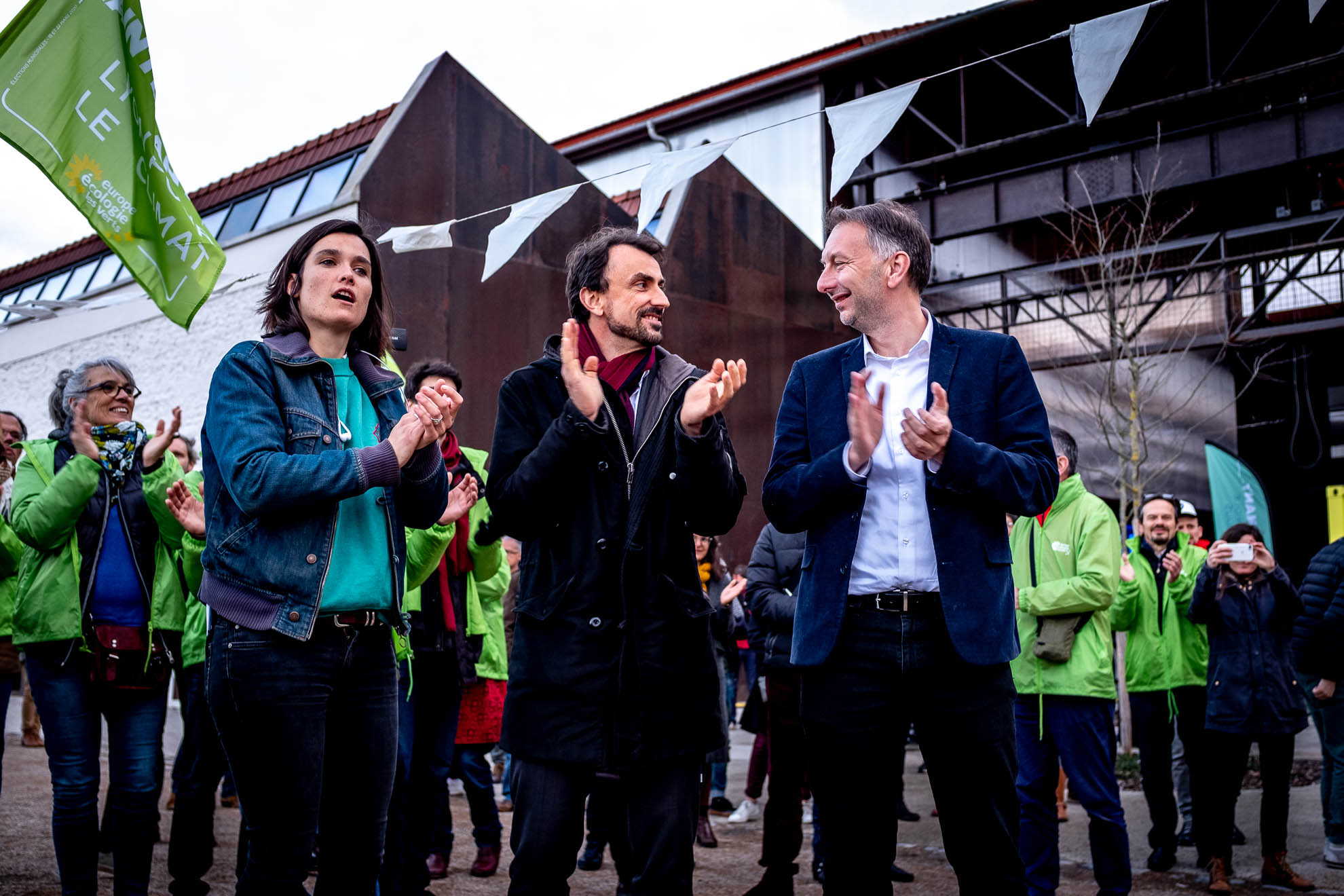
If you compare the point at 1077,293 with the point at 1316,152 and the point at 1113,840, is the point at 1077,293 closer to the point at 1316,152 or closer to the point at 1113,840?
the point at 1316,152

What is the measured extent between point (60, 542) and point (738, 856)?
14.2ft

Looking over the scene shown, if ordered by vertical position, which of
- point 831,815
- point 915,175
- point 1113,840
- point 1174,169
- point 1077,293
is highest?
point 915,175

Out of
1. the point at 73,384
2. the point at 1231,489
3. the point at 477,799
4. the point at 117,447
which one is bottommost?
the point at 477,799

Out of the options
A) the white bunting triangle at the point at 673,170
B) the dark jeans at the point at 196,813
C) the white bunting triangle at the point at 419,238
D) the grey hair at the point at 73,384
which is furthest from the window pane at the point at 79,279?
the white bunting triangle at the point at 673,170

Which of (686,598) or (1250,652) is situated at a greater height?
(686,598)

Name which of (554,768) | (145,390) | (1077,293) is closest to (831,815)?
(554,768)

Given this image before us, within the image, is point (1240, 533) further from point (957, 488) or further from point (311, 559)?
point (311, 559)

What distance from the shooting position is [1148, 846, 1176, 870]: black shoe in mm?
6605

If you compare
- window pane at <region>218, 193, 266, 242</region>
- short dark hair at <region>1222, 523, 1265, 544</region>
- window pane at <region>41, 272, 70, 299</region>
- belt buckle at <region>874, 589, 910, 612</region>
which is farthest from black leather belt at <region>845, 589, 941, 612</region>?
window pane at <region>41, 272, 70, 299</region>

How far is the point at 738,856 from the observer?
23.1 feet

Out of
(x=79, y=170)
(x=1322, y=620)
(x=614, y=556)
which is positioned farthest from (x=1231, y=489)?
(x=79, y=170)

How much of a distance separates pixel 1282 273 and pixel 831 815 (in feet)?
68.2

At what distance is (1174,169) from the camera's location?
59.0ft

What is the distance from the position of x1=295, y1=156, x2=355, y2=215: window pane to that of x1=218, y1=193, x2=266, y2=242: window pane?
3.70ft
